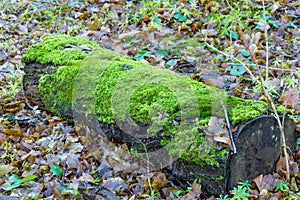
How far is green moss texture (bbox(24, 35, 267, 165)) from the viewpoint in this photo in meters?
2.98

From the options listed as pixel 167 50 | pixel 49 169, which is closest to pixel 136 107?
pixel 49 169

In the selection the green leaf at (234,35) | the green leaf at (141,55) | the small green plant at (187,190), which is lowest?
the small green plant at (187,190)

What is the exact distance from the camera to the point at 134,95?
3385 millimetres

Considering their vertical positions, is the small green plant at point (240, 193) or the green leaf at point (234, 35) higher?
the green leaf at point (234, 35)

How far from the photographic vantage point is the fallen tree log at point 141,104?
2918mm

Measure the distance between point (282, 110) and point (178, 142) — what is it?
0.86 metres

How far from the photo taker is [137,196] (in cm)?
317

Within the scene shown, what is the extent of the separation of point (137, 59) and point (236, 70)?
1.27 m

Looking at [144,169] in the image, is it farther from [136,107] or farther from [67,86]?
[67,86]

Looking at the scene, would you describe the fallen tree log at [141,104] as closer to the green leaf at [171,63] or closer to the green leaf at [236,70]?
the green leaf at [171,63]

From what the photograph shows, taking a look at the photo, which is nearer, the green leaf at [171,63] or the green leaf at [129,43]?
the green leaf at [171,63]

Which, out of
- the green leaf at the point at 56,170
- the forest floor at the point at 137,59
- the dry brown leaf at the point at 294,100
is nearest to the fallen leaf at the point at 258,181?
the forest floor at the point at 137,59

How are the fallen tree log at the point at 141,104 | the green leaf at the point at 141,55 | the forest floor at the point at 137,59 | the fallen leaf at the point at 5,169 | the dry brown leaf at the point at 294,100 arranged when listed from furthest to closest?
the green leaf at the point at 141,55, the dry brown leaf at the point at 294,100, the fallen leaf at the point at 5,169, the forest floor at the point at 137,59, the fallen tree log at the point at 141,104

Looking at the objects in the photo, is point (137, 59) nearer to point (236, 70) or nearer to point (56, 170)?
point (236, 70)
